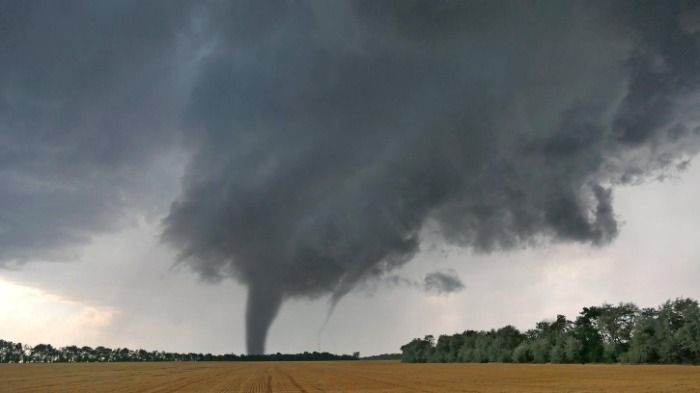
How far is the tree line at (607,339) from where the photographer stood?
104m

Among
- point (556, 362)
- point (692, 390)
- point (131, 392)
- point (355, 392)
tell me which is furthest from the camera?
point (556, 362)

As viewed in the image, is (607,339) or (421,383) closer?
(421,383)

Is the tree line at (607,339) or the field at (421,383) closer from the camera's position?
the field at (421,383)

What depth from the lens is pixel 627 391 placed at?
136 ft

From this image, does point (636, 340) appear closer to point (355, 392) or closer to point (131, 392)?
point (355, 392)

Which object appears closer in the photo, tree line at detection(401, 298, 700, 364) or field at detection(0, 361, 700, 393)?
field at detection(0, 361, 700, 393)

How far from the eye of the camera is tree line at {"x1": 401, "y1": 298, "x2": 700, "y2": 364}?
104m

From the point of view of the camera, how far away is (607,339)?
135m

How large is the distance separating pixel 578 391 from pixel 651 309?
314 feet

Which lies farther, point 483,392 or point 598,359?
point 598,359

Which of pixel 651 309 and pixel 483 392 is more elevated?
pixel 651 309

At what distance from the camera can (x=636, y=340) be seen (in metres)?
113

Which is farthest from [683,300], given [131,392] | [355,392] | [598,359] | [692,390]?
[131,392]

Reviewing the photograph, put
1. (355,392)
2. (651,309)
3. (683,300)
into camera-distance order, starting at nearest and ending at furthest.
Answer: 1. (355,392)
2. (683,300)
3. (651,309)
